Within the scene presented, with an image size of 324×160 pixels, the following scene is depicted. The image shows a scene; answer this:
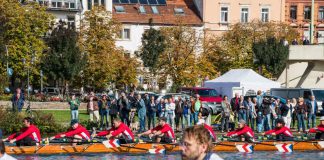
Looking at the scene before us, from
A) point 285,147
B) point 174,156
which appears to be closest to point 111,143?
point 174,156

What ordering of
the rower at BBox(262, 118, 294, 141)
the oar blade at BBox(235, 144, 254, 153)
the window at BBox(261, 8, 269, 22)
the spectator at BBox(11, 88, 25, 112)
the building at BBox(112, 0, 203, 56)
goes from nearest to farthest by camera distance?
the oar blade at BBox(235, 144, 254, 153) → the rower at BBox(262, 118, 294, 141) → the spectator at BBox(11, 88, 25, 112) → the building at BBox(112, 0, 203, 56) → the window at BBox(261, 8, 269, 22)

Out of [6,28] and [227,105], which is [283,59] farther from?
[227,105]

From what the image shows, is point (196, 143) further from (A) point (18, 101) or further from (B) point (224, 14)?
(B) point (224, 14)

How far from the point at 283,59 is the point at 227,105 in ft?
120

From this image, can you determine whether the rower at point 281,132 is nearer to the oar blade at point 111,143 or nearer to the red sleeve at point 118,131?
the red sleeve at point 118,131

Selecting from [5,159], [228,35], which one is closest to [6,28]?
[228,35]

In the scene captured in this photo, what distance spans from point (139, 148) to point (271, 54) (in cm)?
4589

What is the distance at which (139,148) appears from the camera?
32969 mm

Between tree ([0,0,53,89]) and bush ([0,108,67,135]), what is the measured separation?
93.3ft

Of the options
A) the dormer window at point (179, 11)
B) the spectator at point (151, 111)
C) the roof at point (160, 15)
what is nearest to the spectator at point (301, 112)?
the spectator at point (151, 111)

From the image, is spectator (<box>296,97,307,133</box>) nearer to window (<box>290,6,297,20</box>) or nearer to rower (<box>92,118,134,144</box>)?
rower (<box>92,118,134,144</box>)

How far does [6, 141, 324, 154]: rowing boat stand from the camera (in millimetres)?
31516

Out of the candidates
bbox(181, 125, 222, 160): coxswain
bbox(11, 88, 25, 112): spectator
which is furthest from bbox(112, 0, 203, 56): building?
bbox(181, 125, 222, 160): coxswain

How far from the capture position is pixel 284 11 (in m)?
95.2
